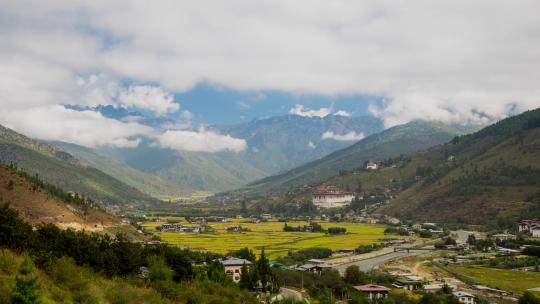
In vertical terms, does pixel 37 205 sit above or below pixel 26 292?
above

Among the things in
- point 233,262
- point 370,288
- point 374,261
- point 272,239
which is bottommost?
point 374,261

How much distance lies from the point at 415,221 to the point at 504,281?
10297 cm

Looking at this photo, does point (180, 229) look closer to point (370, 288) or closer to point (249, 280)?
point (370, 288)

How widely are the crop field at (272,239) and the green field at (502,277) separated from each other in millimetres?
34467

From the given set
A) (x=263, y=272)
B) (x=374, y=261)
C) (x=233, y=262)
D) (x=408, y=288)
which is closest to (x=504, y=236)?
(x=374, y=261)

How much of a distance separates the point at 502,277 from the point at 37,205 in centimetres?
8598

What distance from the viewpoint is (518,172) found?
18838 cm

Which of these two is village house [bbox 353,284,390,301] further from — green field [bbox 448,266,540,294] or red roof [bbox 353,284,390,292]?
green field [bbox 448,266,540,294]

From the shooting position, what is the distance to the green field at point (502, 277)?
7984cm

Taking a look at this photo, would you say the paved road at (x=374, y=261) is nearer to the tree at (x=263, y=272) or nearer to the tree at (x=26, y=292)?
the tree at (x=263, y=272)

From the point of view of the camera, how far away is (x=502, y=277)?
8719 centimetres

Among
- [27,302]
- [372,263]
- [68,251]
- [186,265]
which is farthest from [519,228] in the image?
[27,302]

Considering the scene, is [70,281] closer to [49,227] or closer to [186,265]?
[49,227]

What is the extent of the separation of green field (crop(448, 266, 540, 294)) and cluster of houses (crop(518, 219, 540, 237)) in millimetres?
50087
